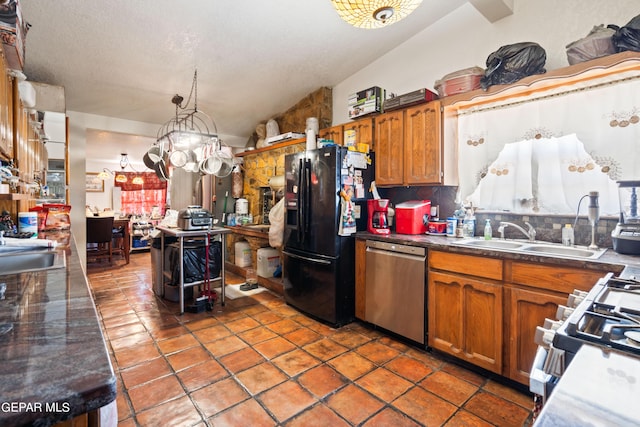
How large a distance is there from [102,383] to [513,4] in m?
3.49

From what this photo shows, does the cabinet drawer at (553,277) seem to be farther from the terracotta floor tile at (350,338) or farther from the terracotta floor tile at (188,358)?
the terracotta floor tile at (188,358)

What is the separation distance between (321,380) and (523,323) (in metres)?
1.33

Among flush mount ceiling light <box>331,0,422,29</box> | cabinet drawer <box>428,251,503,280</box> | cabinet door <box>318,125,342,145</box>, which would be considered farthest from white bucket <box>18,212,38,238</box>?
Answer: cabinet drawer <box>428,251,503,280</box>

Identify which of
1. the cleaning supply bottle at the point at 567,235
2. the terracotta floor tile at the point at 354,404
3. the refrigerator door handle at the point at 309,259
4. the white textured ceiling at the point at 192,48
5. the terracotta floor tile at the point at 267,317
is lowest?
the terracotta floor tile at the point at 354,404

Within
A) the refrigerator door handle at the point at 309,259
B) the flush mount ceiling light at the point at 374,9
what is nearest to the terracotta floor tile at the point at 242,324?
the refrigerator door handle at the point at 309,259

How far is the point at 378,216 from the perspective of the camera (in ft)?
9.70

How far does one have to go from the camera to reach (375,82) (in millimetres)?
3713

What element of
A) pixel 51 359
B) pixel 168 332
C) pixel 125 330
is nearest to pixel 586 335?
pixel 51 359

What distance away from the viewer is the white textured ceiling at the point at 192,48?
2.69m

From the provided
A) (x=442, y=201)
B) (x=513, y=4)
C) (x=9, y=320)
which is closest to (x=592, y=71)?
(x=513, y=4)

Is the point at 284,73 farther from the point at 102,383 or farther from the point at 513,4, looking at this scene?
the point at 102,383

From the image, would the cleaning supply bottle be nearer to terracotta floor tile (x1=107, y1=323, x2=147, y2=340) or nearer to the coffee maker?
the coffee maker

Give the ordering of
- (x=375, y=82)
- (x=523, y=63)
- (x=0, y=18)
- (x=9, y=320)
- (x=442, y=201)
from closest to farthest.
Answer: (x=9, y=320) < (x=0, y=18) < (x=523, y=63) < (x=442, y=201) < (x=375, y=82)

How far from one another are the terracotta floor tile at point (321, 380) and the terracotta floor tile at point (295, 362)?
0.20ft
